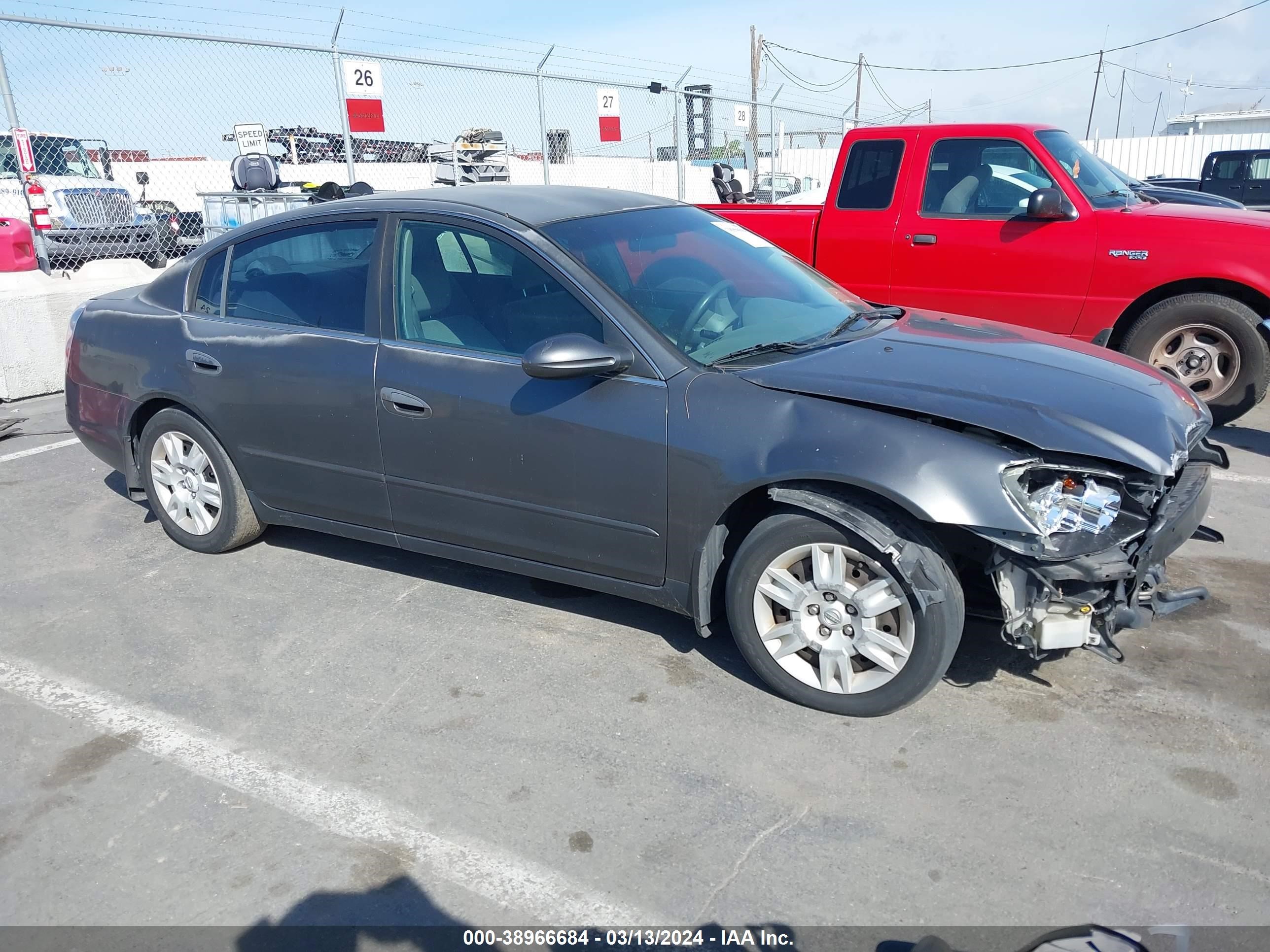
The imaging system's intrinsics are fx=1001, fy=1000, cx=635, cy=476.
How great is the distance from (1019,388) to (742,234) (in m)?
1.71

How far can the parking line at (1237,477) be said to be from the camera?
552 centimetres

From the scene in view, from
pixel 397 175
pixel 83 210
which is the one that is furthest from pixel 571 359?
pixel 397 175

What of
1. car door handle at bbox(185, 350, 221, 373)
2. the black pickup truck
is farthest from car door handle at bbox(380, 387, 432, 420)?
the black pickup truck

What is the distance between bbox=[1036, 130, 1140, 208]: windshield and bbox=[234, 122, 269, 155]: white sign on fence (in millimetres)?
9003

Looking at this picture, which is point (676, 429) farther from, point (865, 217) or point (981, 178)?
point (981, 178)

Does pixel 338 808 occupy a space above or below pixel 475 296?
below

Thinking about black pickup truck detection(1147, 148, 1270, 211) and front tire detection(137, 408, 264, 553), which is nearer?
front tire detection(137, 408, 264, 553)

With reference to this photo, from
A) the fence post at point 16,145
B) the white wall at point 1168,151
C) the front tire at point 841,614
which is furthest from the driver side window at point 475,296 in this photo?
the white wall at point 1168,151

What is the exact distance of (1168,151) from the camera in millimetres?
30797

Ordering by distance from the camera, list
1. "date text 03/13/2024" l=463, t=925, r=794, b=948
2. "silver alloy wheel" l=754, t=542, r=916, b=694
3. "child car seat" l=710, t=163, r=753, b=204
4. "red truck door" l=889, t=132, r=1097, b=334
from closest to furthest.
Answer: "date text 03/13/2024" l=463, t=925, r=794, b=948
"silver alloy wheel" l=754, t=542, r=916, b=694
"red truck door" l=889, t=132, r=1097, b=334
"child car seat" l=710, t=163, r=753, b=204

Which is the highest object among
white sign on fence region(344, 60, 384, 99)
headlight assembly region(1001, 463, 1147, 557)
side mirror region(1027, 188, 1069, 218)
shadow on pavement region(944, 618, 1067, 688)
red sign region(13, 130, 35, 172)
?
white sign on fence region(344, 60, 384, 99)

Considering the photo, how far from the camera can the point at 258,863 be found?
8.98 ft

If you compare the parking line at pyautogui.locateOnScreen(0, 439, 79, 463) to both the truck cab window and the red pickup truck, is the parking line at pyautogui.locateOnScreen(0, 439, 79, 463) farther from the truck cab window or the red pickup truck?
the truck cab window

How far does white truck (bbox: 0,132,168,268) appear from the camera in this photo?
13.3 m
